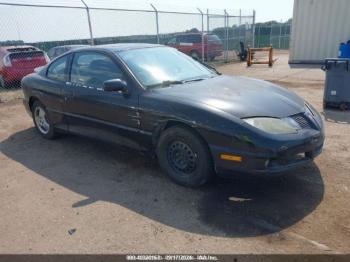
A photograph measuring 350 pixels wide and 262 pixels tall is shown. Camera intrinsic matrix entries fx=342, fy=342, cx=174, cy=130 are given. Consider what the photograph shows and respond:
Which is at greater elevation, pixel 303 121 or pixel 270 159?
pixel 303 121

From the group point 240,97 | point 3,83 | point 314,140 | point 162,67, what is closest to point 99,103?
point 162,67

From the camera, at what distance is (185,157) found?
3.76 m

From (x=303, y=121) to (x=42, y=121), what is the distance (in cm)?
427

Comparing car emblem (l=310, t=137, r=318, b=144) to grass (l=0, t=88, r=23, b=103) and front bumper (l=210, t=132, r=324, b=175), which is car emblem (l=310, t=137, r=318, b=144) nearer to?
front bumper (l=210, t=132, r=324, b=175)

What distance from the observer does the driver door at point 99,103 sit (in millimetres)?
4152

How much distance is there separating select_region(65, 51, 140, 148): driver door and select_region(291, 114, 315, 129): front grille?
178 centimetres

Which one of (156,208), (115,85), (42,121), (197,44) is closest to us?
(156,208)

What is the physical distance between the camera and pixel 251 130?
10.6ft

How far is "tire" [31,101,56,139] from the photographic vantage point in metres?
5.63

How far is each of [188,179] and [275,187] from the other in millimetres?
955

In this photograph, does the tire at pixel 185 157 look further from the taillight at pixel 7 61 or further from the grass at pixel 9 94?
the taillight at pixel 7 61

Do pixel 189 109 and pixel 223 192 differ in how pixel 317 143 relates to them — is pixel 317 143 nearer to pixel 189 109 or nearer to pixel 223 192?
pixel 223 192

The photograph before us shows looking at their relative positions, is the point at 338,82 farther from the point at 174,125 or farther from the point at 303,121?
the point at 174,125

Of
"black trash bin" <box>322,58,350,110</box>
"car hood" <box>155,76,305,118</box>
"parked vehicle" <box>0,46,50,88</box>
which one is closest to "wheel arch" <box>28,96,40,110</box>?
"car hood" <box>155,76,305,118</box>
